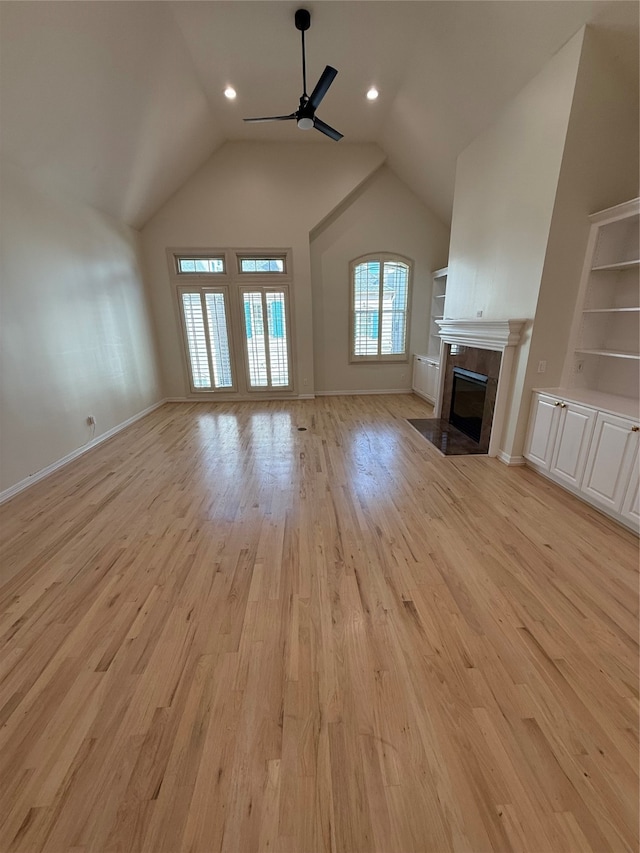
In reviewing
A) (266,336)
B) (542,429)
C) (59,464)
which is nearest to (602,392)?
(542,429)

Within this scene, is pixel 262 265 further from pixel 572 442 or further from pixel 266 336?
pixel 572 442

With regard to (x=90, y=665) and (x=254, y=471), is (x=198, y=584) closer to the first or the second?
(x=90, y=665)

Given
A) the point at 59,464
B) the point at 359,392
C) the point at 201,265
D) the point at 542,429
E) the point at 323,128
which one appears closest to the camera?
the point at 542,429

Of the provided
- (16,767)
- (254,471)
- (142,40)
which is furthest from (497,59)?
(16,767)

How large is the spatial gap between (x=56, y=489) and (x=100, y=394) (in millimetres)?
1728

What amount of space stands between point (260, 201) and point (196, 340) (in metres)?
2.70

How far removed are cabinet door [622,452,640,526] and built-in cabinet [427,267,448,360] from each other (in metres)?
4.25

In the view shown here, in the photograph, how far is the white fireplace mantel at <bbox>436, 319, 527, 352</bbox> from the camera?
3.36m

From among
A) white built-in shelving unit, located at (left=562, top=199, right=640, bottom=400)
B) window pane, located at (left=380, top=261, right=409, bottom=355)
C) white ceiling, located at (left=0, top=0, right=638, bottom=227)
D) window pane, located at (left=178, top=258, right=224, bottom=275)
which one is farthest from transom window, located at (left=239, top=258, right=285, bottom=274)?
white built-in shelving unit, located at (left=562, top=199, right=640, bottom=400)

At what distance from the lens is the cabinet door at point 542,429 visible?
10.2 feet

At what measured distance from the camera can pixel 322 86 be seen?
9.87 feet

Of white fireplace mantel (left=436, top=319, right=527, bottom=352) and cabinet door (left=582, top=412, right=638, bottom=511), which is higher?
white fireplace mantel (left=436, top=319, right=527, bottom=352)

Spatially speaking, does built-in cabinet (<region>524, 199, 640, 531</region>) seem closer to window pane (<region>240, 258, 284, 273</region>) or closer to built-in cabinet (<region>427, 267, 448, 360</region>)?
built-in cabinet (<region>427, 267, 448, 360</region>)

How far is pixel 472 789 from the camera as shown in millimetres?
1124
